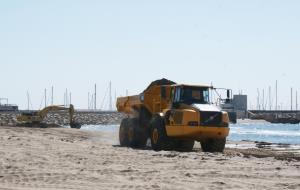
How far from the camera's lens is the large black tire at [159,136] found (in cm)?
2153

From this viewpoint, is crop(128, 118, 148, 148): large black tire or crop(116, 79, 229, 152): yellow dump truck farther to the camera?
crop(128, 118, 148, 148): large black tire

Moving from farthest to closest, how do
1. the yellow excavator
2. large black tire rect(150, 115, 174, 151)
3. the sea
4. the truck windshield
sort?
1. the yellow excavator
2. the sea
3. the truck windshield
4. large black tire rect(150, 115, 174, 151)

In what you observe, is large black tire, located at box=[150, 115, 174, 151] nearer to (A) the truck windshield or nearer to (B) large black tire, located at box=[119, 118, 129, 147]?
(A) the truck windshield

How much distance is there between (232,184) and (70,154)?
6.46 meters

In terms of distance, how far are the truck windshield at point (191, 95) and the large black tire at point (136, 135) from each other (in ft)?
9.36

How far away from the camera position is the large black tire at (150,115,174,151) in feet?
70.6

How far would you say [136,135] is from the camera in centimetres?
2439

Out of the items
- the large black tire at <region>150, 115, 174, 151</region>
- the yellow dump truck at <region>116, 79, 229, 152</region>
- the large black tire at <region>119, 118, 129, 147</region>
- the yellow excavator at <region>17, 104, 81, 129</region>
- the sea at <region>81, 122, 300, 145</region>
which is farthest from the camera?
the yellow excavator at <region>17, 104, 81, 129</region>

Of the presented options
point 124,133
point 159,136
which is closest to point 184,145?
point 159,136

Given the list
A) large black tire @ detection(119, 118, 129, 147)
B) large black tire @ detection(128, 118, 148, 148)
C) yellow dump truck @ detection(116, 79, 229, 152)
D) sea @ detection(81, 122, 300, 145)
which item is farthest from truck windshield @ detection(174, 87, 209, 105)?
sea @ detection(81, 122, 300, 145)

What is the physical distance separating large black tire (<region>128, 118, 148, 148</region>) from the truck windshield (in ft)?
9.36

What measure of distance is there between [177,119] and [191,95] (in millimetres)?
1342

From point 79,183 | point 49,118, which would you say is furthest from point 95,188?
point 49,118

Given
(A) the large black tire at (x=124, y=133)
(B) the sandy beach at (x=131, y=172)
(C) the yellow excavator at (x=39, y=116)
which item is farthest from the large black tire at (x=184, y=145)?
(C) the yellow excavator at (x=39, y=116)
